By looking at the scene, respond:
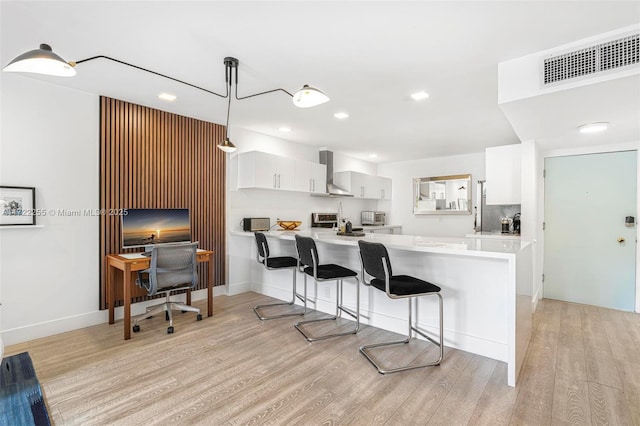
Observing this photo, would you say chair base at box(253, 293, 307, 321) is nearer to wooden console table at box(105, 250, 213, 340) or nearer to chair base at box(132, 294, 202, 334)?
wooden console table at box(105, 250, 213, 340)

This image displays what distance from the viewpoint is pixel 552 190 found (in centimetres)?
448

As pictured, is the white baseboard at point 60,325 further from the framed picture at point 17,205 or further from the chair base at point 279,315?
the chair base at point 279,315

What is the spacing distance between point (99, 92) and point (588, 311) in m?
6.43

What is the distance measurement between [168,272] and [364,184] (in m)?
4.42

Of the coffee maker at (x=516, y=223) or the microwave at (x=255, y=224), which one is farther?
the coffee maker at (x=516, y=223)

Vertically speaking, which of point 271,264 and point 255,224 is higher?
point 255,224

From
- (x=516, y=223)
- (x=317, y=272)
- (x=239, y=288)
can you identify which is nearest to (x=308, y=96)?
(x=317, y=272)

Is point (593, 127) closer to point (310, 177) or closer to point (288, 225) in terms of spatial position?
point (310, 177)

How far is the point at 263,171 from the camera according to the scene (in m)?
4.57

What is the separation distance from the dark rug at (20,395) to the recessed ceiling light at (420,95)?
393 cm

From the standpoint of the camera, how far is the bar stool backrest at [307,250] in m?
3.02

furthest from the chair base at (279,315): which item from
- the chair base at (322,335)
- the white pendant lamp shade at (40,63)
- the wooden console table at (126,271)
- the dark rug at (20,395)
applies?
the white pendant lamp shade at (40,63)

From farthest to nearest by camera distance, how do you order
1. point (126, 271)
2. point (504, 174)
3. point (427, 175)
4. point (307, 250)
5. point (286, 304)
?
point (427, 175) < point (504, 174) < point (286, 304) < point (307, 250) < point (126, 271)

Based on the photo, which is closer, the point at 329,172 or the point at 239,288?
the point at 239,288
